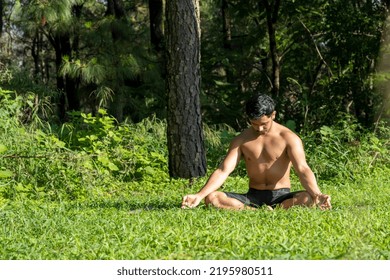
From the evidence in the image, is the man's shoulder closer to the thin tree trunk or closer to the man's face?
the man's face

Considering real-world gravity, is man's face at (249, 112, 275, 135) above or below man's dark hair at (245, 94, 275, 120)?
below

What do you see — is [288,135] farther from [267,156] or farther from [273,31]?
[273,31]

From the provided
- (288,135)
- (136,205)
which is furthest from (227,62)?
(288,135)

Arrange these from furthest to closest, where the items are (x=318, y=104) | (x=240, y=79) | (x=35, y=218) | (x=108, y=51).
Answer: (x=240, y=79) → (x=108, y=51) → (x=318, y=104) → (x=35, y=218)

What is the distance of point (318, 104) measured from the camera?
1648 centimetres

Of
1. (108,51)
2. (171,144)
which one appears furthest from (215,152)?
(108,51)

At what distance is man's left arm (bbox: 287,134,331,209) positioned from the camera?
7.71 metres

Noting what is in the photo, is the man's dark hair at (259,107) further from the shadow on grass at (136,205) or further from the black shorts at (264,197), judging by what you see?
the shadow on grass at (136,205)

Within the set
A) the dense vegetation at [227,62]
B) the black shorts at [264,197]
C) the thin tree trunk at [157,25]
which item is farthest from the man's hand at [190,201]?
the thin tree trunk at [157,25]

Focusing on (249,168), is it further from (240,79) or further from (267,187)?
(240,79)

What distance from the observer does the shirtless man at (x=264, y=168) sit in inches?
309

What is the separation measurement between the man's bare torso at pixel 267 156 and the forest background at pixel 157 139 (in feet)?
2.21

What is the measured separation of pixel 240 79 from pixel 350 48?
31.0ft

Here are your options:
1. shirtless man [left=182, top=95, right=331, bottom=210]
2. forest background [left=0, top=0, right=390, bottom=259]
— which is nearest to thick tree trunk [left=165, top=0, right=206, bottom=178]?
forest background [left=0, top=0, right=390, bottom=259]
